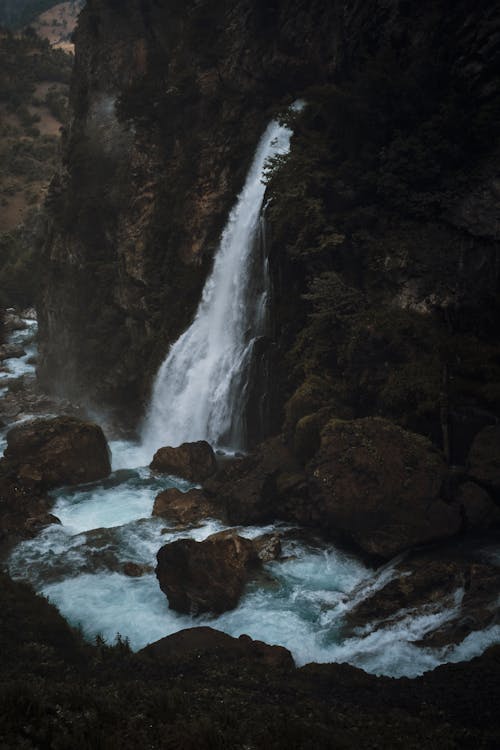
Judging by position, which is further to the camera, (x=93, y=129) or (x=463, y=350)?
(x=93, y=129)

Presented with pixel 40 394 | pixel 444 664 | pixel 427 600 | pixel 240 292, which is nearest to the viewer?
pixel 444 664

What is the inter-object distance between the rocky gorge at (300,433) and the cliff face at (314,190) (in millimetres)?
86

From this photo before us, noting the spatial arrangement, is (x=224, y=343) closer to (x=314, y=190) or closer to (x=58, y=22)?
(x=314, y=190)

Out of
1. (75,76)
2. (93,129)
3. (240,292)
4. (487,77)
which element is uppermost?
(75,76)

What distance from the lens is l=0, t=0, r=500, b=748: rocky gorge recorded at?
8.51 metres

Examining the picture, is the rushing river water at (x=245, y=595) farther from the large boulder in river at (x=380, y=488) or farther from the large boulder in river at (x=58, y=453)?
the large boulder in river at (x=58, y=453)

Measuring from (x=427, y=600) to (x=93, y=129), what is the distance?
26202 mm

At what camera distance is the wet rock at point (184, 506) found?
15.7 metres

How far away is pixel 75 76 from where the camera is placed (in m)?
31.4

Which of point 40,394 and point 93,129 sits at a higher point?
point 93,129

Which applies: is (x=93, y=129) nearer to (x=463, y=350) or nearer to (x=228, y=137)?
(x=228, y=137)

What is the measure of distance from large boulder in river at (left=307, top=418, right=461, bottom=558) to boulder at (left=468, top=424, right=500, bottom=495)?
68cm

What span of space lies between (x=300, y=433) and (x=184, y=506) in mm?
3781

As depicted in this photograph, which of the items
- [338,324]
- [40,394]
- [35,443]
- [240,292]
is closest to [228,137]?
[240,292]
